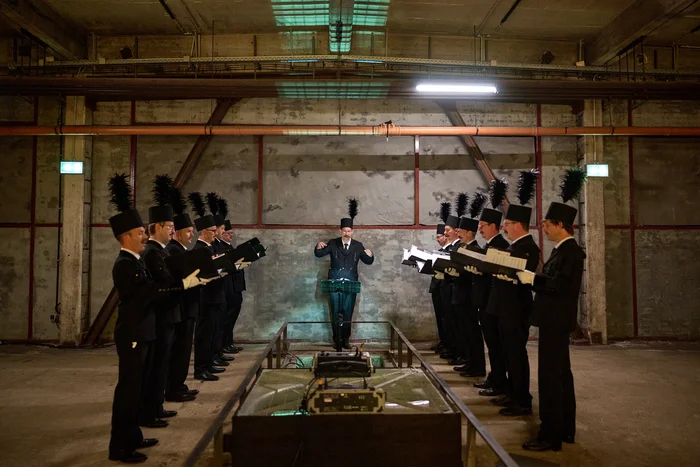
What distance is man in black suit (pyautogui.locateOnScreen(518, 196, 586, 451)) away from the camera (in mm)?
3520

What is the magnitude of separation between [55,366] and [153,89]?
4450mm

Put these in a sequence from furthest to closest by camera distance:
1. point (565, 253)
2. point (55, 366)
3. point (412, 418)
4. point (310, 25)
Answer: point (310, 25)
point (55, 366)
point (565, 253)
point (412, 418)

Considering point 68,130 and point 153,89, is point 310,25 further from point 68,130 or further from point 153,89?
point 68,130

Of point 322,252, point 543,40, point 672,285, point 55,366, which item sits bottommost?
point 55,366

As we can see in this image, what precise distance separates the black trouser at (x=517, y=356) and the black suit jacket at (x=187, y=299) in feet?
10.2

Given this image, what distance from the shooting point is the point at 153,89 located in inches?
288

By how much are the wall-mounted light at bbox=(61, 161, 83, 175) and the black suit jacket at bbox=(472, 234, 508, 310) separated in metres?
6.92

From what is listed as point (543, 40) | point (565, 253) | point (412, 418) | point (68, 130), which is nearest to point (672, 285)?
point (543, 40)

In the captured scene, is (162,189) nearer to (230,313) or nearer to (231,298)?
(231,298)

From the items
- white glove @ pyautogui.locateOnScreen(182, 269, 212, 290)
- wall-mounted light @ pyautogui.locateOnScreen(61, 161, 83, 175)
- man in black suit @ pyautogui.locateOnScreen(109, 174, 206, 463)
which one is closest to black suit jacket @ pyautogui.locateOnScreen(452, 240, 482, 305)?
white glove @ pyautogui.locateOnScreen(182, 269, 212, 290)

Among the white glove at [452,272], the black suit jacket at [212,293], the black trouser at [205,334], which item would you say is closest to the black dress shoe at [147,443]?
the black trouser at [205,334]

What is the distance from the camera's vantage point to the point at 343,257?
25.4ft

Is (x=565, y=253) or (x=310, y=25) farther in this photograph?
(x=310, y=25)

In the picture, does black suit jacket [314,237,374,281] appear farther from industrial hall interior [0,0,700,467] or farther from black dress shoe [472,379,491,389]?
black dress shoe [472,379,491,389]
